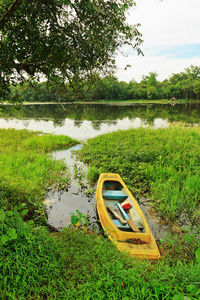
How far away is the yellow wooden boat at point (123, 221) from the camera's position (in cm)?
369

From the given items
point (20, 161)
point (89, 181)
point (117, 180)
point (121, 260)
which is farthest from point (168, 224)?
point (20, 161)

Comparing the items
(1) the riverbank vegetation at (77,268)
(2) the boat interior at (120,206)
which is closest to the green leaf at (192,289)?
(1) the riverbank vegetation at (77,268)

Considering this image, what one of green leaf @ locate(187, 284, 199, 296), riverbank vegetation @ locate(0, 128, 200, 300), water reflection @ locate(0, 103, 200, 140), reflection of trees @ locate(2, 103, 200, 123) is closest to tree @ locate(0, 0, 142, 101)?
riverbank vegetation @ locate(0, 128, 200, 300)

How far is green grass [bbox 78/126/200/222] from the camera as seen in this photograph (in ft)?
18.7

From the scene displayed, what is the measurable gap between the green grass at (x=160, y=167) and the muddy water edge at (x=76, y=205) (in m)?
0.46

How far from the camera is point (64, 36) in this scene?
3355mm

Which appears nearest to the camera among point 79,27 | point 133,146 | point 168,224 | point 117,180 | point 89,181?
point 79,27

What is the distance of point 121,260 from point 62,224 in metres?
2.37

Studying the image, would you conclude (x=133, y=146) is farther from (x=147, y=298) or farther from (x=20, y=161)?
(x=147, y=298)

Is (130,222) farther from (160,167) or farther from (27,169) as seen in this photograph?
(27,169)

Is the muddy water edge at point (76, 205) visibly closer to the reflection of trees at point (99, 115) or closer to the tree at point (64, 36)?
the tree at point (64, 36)

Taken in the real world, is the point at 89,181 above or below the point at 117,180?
below

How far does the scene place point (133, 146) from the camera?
972 centimetres

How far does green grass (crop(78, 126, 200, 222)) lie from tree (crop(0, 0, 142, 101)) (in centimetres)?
416
